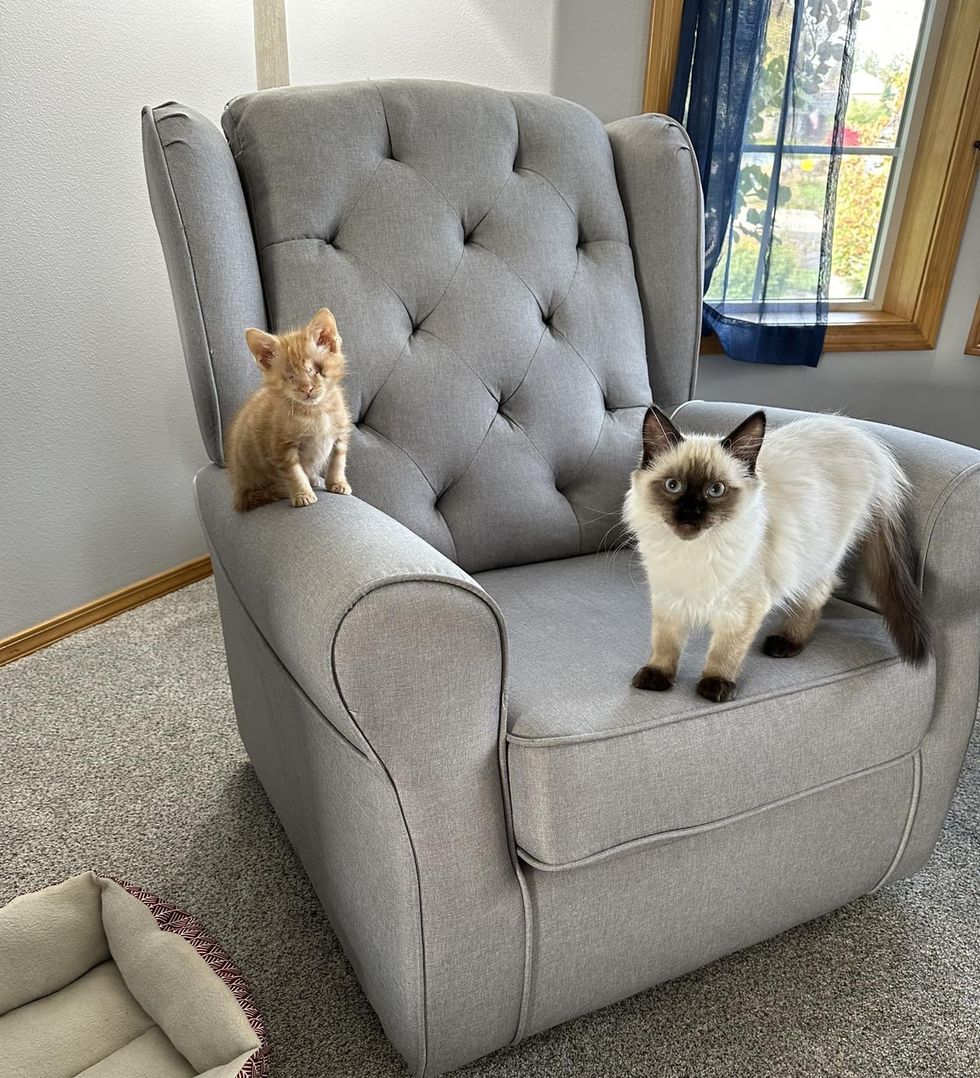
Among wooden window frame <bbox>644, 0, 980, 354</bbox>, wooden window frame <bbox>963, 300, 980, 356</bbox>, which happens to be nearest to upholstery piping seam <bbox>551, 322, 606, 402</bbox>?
wooden window frame <bbox>644, 0, 980, 354</bbox>

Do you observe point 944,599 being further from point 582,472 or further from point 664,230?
point 664,230

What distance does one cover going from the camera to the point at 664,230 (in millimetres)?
1638

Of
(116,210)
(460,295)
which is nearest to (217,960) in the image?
(460,295)

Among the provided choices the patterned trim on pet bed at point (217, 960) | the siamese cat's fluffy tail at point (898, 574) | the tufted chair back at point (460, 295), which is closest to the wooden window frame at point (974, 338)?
the tufted chair back at point (460, 295)

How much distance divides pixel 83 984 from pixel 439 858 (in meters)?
0.56

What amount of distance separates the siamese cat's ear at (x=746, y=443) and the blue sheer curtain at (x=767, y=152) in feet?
4.76

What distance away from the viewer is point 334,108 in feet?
4.56

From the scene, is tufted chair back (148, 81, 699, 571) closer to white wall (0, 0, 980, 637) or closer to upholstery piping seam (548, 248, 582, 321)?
upholstery piping seam (548, 248, 582, 321)

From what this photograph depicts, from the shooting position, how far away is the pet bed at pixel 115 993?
991 millimetres

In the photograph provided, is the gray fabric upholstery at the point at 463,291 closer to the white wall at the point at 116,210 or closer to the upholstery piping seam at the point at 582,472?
the upholstery piping seam at the point at 582,472

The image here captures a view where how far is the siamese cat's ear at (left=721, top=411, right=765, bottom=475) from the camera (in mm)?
1011

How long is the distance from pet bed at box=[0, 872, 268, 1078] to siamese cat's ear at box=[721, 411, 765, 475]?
0.89 m

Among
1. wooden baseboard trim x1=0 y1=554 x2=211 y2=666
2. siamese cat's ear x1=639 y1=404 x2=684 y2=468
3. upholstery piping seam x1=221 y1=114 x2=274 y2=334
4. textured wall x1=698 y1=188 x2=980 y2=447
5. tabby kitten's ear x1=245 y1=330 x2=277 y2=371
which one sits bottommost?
wooden baseboard trim x1=0 y1=554 x2=211 y2=666

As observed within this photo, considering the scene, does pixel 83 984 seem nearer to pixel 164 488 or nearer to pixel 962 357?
pixel 164 488
